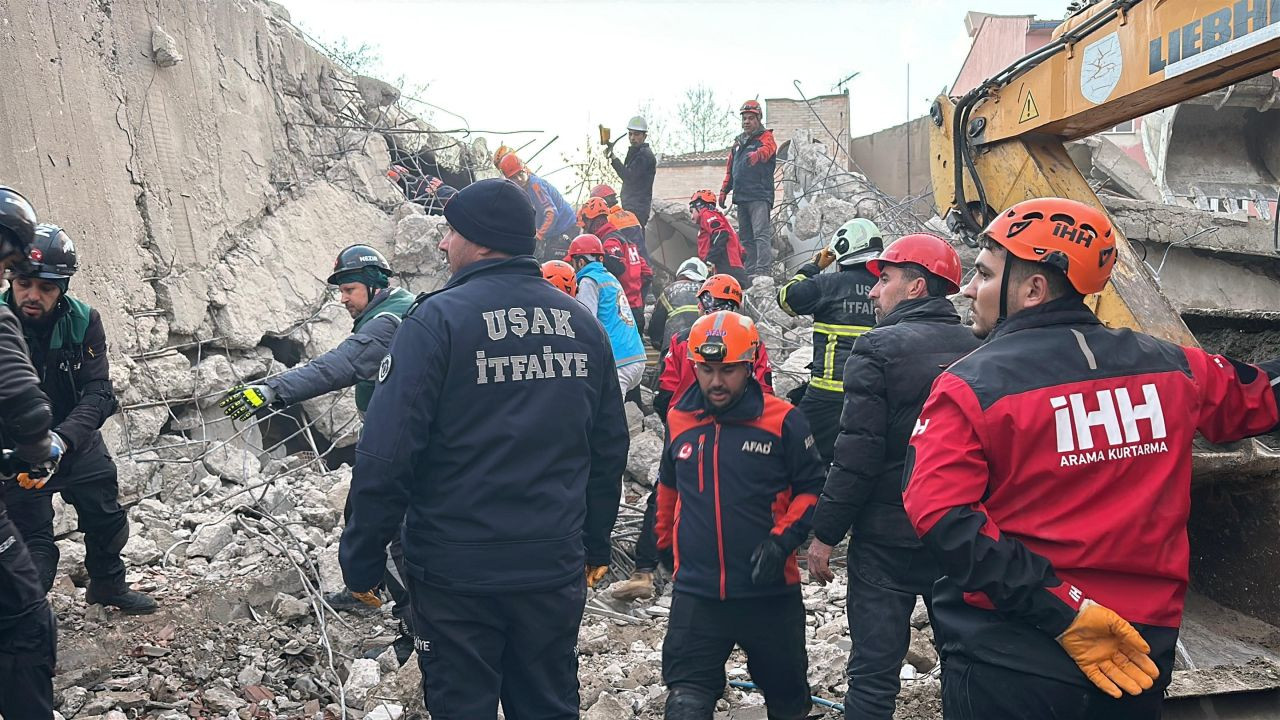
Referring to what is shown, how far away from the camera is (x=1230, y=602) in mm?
4145

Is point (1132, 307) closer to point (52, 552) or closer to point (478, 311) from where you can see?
point (478, 311)

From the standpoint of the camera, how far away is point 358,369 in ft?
14.9

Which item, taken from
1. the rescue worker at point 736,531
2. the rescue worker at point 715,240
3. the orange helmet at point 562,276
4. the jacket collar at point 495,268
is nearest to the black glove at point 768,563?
the rescue worker at point 736,531

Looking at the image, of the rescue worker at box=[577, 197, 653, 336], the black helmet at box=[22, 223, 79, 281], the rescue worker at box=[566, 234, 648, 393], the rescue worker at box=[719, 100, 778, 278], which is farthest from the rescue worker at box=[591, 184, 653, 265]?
the black helmet at box=[22, 223, 79, 281]

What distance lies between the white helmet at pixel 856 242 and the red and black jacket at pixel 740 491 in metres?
1.95

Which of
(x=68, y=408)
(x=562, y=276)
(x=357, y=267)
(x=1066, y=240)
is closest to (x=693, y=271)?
(x=562, y=276)

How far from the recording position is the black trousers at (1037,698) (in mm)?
2111

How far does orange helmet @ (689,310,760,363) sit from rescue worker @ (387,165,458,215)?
699 centimetres

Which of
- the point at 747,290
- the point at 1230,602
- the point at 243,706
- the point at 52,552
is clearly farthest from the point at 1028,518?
the point at 747,290

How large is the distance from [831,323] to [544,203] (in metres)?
5.91

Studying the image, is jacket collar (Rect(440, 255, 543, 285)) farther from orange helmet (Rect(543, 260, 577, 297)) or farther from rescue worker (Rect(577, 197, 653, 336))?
rescue worker (Rect(577, 197, 653, 336))

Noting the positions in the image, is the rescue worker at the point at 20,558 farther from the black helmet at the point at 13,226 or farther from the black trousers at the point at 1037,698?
the black trousers at the point at 1037,698

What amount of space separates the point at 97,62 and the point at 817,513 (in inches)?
221

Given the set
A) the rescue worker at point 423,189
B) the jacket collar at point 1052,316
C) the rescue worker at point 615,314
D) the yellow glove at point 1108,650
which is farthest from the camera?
the rescue worker at point 423,189
